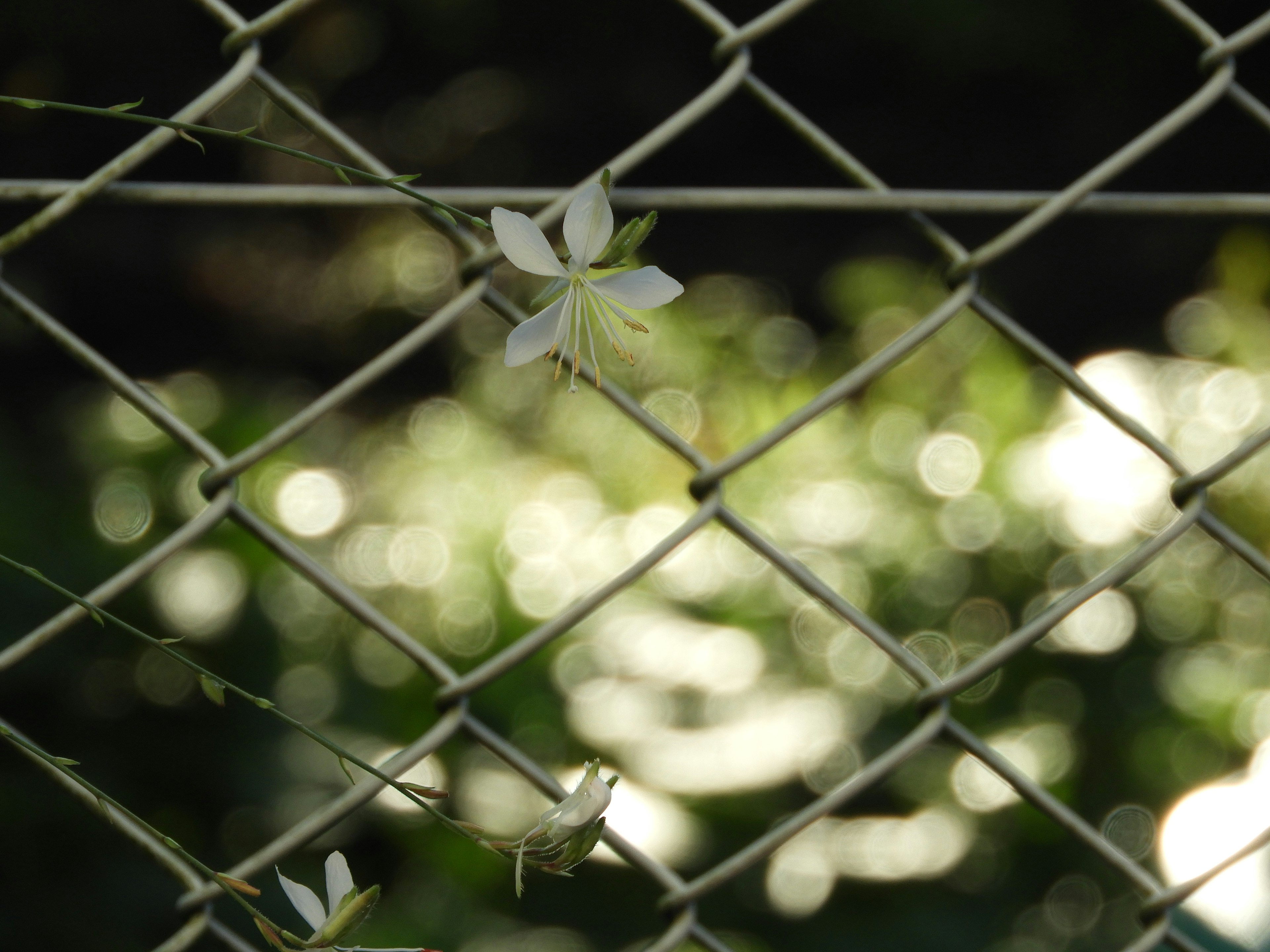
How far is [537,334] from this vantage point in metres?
0.37

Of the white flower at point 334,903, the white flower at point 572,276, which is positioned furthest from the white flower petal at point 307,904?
the white flower at point 572,276

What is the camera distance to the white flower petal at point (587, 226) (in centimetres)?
35

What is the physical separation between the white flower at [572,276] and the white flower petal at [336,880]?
7.0 inches

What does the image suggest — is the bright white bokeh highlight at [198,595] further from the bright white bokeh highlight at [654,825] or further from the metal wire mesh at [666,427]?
the metal wire mesh at [666,427]

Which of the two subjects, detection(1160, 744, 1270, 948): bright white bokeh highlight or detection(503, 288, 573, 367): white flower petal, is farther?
detection(1160, 744, 1270, 948): bright white bokeh highlight

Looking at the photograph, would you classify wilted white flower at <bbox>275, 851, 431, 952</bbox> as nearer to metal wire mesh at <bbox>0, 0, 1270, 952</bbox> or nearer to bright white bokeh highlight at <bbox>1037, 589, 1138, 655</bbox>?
metal wire mesh at <bbox>0, 0, 1270, 952</bbox>

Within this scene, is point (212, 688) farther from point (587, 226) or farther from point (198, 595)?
point (198, 595)

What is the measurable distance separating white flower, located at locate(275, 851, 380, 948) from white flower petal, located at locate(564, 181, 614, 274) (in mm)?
216

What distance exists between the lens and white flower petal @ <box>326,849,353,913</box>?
34 centimetres

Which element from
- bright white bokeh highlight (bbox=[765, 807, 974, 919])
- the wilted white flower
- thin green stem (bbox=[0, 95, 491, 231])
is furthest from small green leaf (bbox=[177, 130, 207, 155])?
bright white bokeh highlight (bbox=[765, 807, 974, 919])

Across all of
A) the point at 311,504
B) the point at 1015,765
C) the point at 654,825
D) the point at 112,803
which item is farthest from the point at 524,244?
the point at 311,504

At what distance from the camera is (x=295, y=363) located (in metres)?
2.13

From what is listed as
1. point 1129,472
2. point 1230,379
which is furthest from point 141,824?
point 1230,379

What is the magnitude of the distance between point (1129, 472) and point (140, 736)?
1.13 meters
